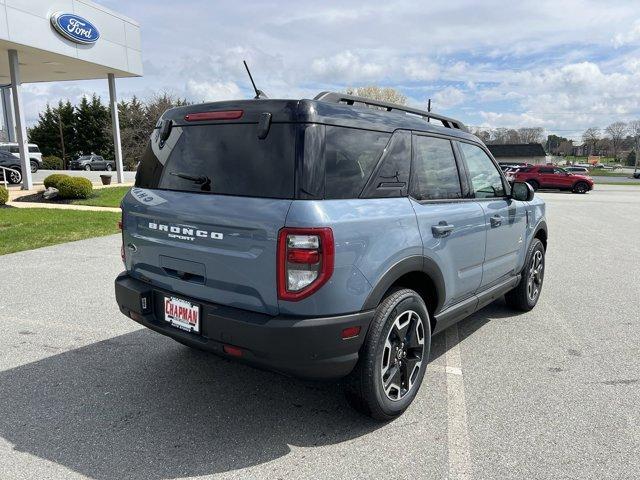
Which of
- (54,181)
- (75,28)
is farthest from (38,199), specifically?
(75,28)

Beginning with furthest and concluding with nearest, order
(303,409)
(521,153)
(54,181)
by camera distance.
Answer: (521,153)
(54,181)
(303,409)

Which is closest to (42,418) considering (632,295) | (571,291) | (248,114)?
(248,114)

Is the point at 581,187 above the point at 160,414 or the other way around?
the other way around

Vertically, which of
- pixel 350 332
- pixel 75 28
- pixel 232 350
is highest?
pixel 75 28

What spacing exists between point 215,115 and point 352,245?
118 cm

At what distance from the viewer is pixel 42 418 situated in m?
3.01

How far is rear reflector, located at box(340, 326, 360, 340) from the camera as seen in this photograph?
259 cm

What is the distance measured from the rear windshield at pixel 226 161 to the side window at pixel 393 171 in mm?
529

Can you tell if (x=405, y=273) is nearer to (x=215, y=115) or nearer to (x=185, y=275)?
(x=185, y=275)

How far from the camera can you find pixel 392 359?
3.03 m

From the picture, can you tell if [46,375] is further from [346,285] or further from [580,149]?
[580,149]

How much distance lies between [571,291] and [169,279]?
5.17 metres

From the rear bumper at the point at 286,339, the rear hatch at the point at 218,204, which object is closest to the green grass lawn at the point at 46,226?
the rear hatch at the point at 218,204

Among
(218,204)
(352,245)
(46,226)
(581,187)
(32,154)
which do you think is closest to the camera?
(352,245)
